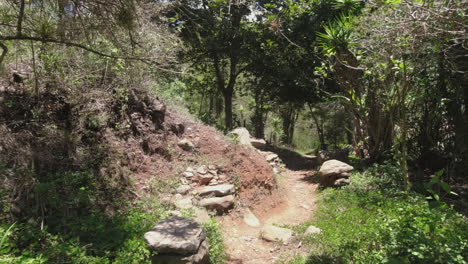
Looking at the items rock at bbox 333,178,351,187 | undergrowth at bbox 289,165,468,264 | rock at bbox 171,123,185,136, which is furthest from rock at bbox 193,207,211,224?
rock at bbox 333,178,351,187

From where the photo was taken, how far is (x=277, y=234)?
418cm

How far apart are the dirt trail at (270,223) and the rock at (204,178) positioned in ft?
2.94

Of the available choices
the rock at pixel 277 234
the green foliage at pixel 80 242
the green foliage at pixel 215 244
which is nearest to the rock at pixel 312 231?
the rock at pixel 277 234

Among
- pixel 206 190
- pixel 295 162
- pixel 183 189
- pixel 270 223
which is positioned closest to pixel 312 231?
pixel 270 223

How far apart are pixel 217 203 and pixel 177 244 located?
1.77 meters

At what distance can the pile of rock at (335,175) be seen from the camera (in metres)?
5.93

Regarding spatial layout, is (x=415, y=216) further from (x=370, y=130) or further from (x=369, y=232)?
(x=370, y=130)

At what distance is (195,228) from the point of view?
10.4 feet

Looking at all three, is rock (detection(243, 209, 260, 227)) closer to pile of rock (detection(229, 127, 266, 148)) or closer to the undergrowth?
the undergrowth

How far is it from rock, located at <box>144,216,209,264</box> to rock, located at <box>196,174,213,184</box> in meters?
2.01

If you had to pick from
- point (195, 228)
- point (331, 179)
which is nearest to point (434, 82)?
point (331, 179)

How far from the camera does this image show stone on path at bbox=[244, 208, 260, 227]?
4672 millimetres

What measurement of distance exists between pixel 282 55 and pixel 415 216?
834 cm

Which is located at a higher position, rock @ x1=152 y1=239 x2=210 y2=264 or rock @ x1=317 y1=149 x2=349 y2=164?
rock @ x1=317 y1=149 x2=349 y2=164
